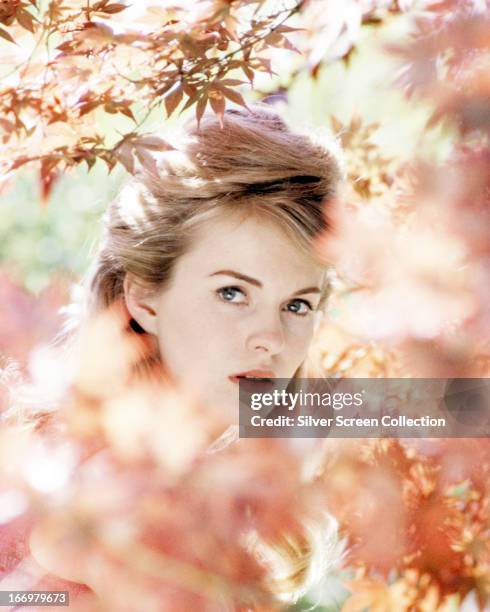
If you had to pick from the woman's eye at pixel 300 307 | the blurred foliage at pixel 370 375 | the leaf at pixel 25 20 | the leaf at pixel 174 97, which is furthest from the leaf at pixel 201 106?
A: the woman's eye at pixel 300 307

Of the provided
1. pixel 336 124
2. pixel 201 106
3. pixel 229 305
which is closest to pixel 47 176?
pixel 201 106

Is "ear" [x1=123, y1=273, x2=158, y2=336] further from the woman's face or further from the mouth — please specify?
the mouth

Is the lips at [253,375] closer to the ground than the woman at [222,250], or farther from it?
closer to the ground

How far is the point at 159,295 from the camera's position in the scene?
1.38m

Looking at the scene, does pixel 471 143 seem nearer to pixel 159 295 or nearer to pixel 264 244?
pixel 264 244

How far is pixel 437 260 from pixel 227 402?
47 cm

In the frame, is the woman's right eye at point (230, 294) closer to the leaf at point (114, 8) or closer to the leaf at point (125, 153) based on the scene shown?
the leaf at point (125, 153)

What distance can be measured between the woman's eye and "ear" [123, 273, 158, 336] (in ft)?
0.85

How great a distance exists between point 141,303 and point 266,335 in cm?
25

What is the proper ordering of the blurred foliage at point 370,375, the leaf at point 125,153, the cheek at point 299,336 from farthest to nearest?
the cheek at point 299,336 → the blurred foliage at point 370,375 → the leaf at point 125,153

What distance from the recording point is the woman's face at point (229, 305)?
133cm

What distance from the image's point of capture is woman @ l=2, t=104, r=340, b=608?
133cm

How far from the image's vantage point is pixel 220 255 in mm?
1334

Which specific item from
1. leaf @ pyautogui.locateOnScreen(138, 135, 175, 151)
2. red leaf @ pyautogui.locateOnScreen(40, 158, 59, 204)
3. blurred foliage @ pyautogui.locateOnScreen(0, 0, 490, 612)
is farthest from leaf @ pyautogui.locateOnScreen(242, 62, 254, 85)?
red leaf @ pyautogui.locateOnScreen(40, 158, 59, 204)
